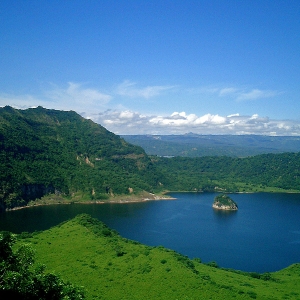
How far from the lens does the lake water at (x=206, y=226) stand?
7412cm

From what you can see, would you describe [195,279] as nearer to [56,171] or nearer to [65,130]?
[56,171]

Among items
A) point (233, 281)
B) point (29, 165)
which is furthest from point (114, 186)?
point (233, 281)

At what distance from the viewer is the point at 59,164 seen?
15375 cm

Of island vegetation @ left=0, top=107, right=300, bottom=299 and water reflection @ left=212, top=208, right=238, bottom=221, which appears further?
water reflection @ left=212, top=208, right=238, bottom=221

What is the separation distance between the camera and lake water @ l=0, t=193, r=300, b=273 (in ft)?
243

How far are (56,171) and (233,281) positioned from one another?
395 feet

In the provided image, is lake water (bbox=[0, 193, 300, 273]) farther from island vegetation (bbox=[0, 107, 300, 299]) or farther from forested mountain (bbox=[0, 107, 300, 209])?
island vegetation (bbox=[0, 107, 300, 299])

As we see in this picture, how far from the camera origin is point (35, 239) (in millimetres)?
46594

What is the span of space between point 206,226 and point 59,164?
276 ft

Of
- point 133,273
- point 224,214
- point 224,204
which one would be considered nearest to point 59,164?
point 224,204

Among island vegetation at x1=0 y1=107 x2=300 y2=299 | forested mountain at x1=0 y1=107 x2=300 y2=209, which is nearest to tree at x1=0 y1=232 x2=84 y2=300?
island vegetation at x1=0 y1=107 x2=300 y2=299

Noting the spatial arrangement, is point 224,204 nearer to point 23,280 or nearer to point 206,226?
point 206,226

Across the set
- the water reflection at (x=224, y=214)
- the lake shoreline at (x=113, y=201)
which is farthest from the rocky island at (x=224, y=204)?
the lake shoreline at (x=113, y=201)

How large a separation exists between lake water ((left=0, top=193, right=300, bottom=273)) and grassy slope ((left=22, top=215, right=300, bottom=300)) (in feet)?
78.8
